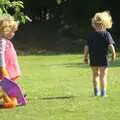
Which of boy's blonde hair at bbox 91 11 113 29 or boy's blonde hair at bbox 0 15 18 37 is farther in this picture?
boy's blonde hair at bbox 91 11 113 29

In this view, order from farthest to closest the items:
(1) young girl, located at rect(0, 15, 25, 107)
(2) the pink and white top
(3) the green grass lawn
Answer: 1. (2) the pink and white top
2. (1) young girl, located at rect(0, 15, 25, 107)
3. (3) the green grass lawn

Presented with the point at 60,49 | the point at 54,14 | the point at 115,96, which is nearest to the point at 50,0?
the point at 54,14

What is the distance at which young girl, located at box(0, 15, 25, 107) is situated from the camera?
1036cm

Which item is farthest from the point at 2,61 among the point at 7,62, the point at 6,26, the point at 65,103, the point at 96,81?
the point at 96,81

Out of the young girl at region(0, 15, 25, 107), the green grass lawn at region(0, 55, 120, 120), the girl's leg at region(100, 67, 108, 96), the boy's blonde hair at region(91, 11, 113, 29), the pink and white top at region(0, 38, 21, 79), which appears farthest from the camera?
the girl's leg at region(100, 67, 108, 96)

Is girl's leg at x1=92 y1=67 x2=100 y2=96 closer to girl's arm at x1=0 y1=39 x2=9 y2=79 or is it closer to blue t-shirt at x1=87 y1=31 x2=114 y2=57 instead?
blue t-shirt at x1=87 y1=31 x2=114 y2=57

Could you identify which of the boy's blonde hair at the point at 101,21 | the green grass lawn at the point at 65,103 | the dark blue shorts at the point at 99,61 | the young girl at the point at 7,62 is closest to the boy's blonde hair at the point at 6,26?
the young girl at the point at 7,62

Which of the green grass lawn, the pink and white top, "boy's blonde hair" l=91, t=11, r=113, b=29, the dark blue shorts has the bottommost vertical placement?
the green grass lawn

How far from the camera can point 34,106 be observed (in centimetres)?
1042

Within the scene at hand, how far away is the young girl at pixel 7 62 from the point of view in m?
10.4

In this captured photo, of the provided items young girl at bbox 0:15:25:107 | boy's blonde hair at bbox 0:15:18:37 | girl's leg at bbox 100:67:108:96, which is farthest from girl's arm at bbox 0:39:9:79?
girl's leg at bbox 100:67:108:96

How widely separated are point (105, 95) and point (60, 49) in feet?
85.2

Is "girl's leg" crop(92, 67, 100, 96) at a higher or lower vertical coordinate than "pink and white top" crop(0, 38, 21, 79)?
lower

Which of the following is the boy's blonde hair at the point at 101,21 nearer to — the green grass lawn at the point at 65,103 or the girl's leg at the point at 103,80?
the girl's leg at the point at 103,80
